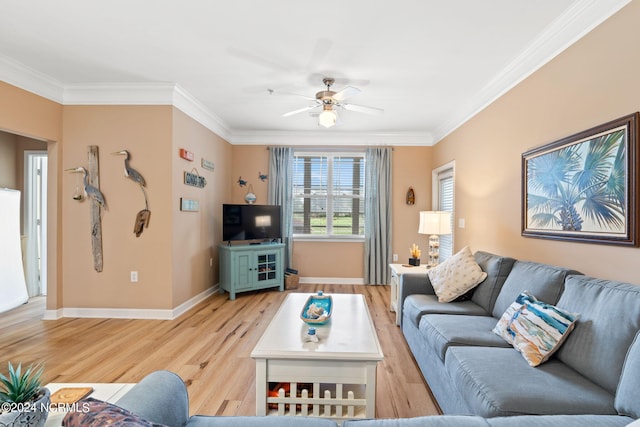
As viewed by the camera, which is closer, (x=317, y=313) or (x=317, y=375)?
(x=317, y=375)

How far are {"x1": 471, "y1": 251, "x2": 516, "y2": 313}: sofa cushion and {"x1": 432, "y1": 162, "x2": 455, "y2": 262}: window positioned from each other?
5.67 feet

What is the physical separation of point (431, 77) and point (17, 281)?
5.54m

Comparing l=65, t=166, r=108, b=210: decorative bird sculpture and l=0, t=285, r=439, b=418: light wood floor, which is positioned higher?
l=65, t=166, r=108, b=210: decorative bird sculpture

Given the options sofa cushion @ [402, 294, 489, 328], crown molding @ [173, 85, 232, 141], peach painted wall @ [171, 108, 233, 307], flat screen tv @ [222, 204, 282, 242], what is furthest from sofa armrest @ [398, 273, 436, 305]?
crown molding @ [173, 85, 232, 141]

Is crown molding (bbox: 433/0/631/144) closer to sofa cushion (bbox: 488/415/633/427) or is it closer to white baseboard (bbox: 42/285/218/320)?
sofa cushion (bbox: 488/415/633/427)

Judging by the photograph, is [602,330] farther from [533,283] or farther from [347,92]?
[347,92]

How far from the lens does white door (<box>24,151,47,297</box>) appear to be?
4.36 meters

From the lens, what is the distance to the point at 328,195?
5496mm

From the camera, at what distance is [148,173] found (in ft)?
11.6

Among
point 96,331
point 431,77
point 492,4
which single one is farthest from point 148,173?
point 492,4

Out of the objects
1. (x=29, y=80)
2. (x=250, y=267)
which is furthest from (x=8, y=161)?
(x=250, y=267)

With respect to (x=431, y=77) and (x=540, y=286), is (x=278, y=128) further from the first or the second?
(x=540, y=286)

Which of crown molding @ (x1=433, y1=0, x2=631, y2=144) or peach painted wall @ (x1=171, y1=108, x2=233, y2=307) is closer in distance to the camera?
crown molding @ (x1=433, y1=0, x2=631, y2=144)

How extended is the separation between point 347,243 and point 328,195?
3.00 feet
